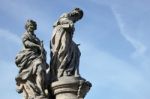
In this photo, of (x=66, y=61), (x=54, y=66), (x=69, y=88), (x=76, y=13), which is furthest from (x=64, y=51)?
(x=76, y=13)

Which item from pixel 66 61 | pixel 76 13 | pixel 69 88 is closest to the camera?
pixel 69 88

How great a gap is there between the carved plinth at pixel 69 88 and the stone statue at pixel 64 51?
373 mm

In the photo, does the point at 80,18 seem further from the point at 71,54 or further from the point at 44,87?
the point at 44,87

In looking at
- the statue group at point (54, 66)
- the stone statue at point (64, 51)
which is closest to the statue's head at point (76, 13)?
the statue group at point (54, 66)

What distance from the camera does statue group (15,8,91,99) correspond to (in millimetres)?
15781

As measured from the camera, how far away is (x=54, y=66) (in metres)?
16.6

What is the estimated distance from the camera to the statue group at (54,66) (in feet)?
51.8

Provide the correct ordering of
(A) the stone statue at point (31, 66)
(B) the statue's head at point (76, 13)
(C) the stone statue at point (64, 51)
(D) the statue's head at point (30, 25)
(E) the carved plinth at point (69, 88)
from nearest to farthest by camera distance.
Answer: (A) the stone statue at point (31, 66), (E) the carved plinth at point (69, 88), (C) the stone statue at point (64, 51), (D) the statue's head at point (30, 25), (B) the statue's head at point (76, 13)

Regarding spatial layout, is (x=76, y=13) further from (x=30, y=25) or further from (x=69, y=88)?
(x=69, y=88)

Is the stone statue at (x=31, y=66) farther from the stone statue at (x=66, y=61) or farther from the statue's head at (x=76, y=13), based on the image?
the statue's head at (x=76, y=13)

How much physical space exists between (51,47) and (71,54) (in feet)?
2.47

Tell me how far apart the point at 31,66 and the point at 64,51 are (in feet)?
4.08

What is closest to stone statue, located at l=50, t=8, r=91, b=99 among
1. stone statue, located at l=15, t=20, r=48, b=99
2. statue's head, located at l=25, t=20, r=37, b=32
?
stone statue, located at l=15, t=20, r=48, b=99

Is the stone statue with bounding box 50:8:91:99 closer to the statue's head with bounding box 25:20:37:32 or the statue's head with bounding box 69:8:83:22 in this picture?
the statue's head with bounding box 69:8:83:22
